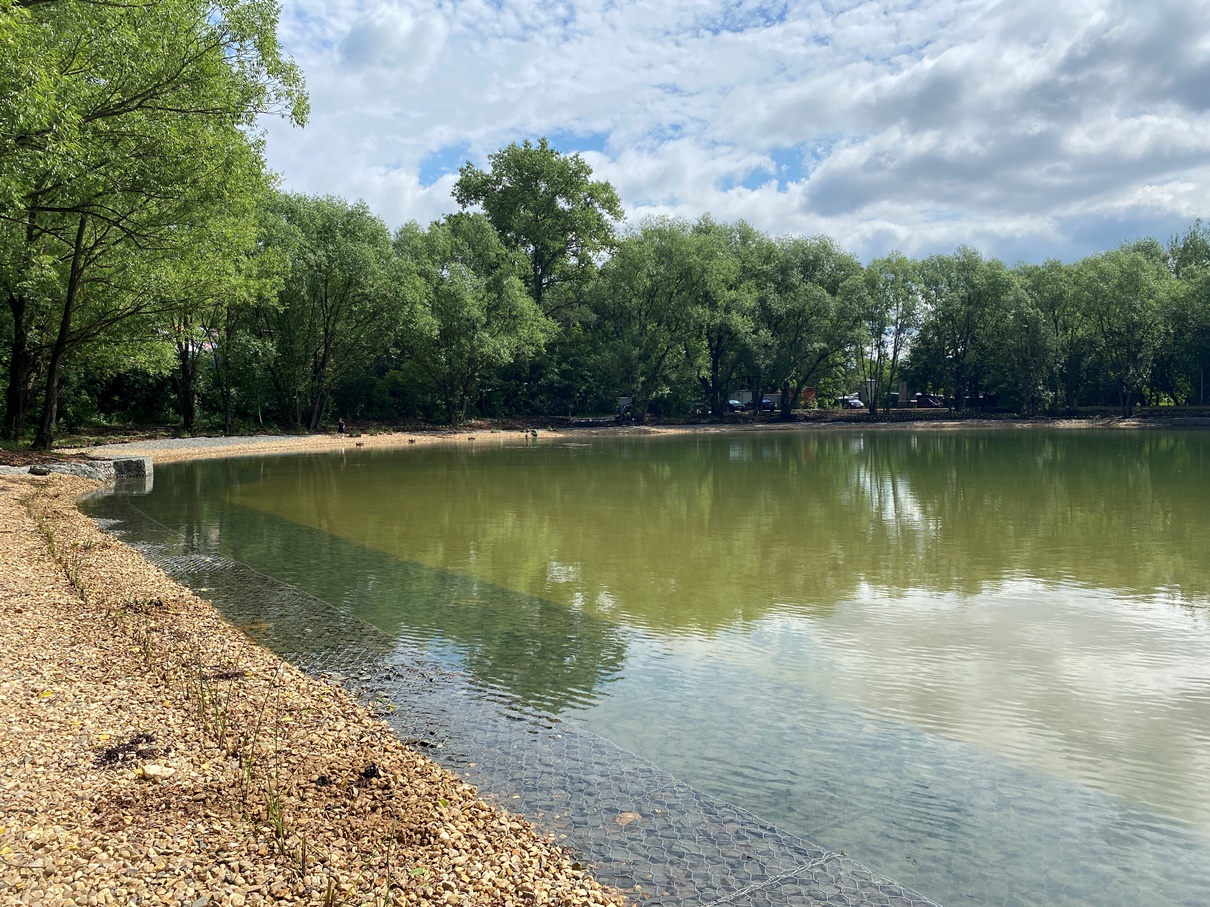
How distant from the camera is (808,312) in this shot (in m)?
64.8

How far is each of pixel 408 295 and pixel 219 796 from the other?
4389 centimetres

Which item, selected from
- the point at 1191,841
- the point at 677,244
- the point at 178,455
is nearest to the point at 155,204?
the point at 178,455

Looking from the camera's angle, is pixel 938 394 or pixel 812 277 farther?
pixel 938 394

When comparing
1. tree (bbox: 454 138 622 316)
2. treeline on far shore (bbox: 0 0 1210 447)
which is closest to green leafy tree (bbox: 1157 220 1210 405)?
treeline on far shore (bbox: 0 0 1210 447)

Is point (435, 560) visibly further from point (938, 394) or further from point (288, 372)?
point (938, 394)

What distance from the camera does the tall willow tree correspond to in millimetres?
13984

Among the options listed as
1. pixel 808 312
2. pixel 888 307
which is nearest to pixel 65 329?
pixel 808 312

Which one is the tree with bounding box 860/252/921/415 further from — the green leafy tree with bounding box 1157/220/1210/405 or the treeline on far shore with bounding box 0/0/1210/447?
the green leafy tree with bounding box 1157/220/1210/405

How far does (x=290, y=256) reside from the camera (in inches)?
1641

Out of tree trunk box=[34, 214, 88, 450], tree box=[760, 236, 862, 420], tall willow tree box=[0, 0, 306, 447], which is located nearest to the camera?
tall willow tree box=[0, 0, 306, 447]

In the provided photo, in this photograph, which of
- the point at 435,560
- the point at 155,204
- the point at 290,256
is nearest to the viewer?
the point at 435,560

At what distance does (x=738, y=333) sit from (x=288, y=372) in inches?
1258

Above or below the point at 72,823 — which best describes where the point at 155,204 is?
above

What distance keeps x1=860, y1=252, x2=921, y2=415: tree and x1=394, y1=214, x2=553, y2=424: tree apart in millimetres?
28680
